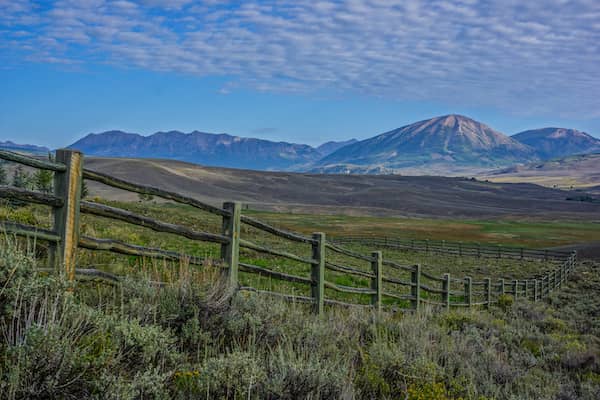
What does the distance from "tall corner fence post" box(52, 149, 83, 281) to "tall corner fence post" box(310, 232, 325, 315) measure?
3.83 meters

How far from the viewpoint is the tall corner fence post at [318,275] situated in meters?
7.61

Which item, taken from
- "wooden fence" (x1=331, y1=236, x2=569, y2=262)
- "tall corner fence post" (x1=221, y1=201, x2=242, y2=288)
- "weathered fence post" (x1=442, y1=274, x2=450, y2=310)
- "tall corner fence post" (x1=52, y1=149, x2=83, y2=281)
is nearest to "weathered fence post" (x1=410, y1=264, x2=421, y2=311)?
"weathered fence post" (x1=442, y1=274, x2=450, y2=310)

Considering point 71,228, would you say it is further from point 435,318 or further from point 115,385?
point 435,318

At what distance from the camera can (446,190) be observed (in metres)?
194

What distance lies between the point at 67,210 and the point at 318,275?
4029 mm

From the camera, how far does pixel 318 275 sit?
302 inches

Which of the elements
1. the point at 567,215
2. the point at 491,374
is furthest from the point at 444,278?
the point at 567,215

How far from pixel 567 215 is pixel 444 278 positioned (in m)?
125

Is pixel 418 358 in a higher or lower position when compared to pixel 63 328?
lower

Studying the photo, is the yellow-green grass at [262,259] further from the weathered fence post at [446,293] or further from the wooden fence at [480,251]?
the wooden fence at [480,251]

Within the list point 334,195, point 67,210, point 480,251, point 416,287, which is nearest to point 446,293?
point 416,287

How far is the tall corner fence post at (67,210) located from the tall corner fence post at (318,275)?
12.6ft

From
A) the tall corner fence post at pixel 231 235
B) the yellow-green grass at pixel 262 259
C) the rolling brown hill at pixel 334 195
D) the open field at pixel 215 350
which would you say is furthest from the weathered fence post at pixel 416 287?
the rolling brown hill at pixel 334 195

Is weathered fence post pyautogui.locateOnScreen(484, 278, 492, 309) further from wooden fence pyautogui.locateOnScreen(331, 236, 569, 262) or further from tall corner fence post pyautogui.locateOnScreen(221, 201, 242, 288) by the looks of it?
wooden fence pyautogui.locateOnScreen(331, 236, 569, 262)
